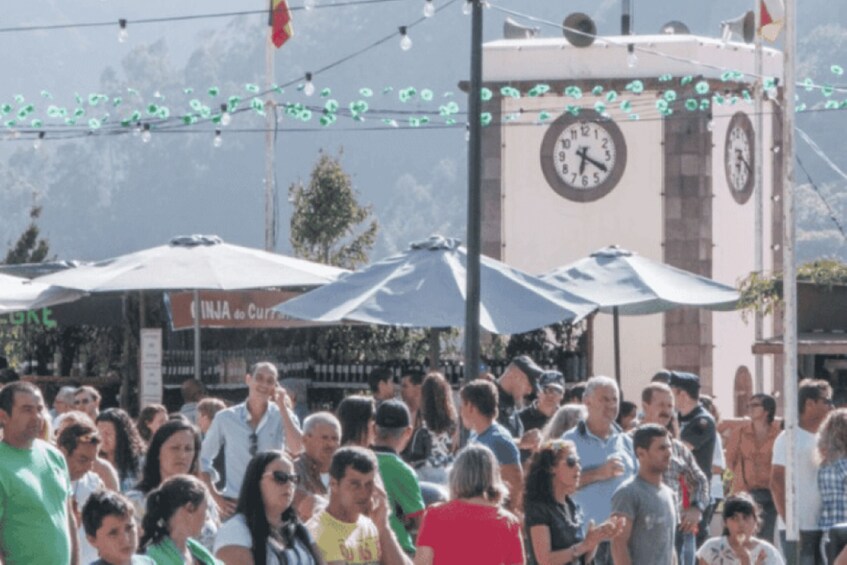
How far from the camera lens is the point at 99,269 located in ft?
63.8

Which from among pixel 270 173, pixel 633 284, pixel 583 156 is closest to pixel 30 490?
pixel 633 284

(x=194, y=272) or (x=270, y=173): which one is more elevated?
(x=270, y=173)

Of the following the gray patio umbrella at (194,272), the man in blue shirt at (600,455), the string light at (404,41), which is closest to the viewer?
the man in blue shirt at (600,455)

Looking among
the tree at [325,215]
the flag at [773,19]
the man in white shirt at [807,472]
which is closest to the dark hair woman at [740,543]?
the man in white shirt at [807,472]

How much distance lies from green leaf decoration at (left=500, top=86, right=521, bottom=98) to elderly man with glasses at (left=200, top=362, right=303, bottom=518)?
1846 cm

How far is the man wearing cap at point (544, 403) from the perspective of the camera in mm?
14312

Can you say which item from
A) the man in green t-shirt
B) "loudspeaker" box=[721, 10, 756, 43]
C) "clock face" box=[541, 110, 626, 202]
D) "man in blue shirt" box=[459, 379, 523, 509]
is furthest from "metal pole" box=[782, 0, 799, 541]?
"loudspeaker" box=[721, 10, 756, 43]

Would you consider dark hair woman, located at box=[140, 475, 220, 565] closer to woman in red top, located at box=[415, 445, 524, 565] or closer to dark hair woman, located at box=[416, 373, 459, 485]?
woman in red top, located at box=[415, 445, 524, 565]

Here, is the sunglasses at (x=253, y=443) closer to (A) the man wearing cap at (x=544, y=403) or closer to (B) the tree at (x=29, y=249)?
(A) the man wearing cap at (x=544, y=403)

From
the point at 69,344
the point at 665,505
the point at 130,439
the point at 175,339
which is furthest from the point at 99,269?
the point at 665,505

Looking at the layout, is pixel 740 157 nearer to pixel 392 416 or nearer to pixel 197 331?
pixel 197 331

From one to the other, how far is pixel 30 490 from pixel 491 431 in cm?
315

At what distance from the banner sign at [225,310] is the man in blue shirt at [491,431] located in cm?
937

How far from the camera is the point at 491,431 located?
11.6 metres
